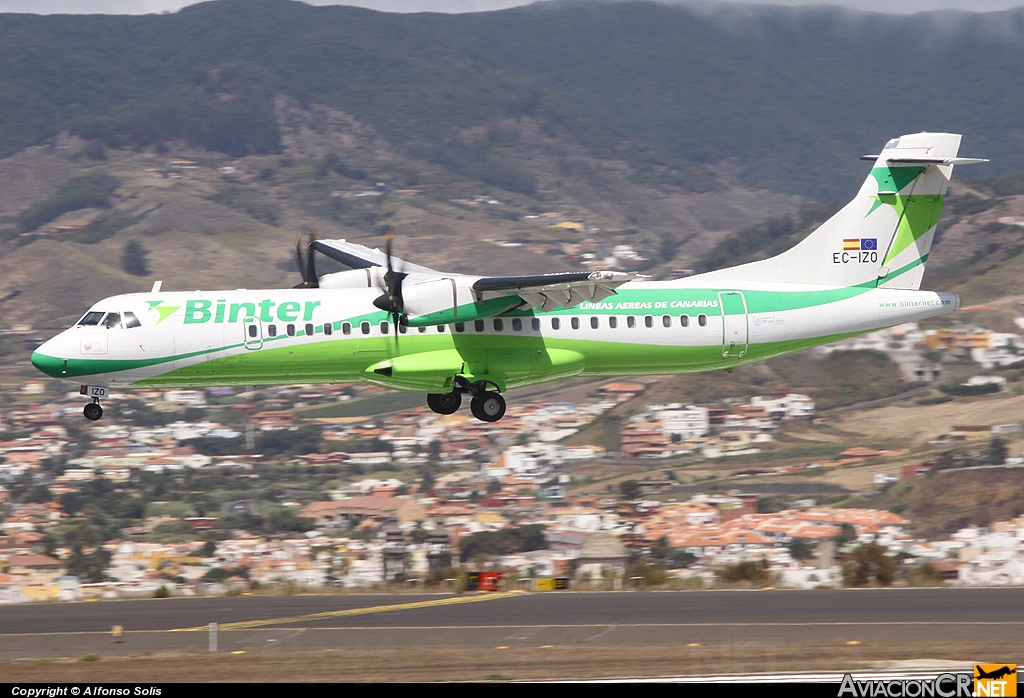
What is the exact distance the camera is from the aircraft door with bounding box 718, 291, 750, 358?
105 ft

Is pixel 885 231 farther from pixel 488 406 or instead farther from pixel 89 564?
pixel 89 564

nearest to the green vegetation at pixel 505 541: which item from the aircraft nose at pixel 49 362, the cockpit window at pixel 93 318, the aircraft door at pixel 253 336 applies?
the aircraft door at pixel 253 336

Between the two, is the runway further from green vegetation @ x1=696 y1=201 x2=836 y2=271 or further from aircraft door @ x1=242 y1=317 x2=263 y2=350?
green vegetation @ x1=696 y1=201 x2=836 y2=271

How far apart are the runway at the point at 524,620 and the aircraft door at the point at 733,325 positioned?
7112 millimetres

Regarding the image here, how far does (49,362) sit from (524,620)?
13.5 m

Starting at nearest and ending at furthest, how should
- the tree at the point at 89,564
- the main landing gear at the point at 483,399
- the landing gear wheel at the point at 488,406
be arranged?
the main landing gear at the point at 483,399, the landing gear wheel at the point at 488,406, the tree at the point at 89,564

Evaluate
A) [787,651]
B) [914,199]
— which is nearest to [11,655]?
[787,651]

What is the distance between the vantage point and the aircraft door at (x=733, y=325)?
105 ft

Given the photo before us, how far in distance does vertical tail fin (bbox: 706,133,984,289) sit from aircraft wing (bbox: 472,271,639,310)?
17.5 ft

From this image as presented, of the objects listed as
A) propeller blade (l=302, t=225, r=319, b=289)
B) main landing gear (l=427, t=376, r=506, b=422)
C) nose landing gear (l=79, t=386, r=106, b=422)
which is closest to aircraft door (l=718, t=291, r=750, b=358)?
main landing gear (l=427, t=376, r=506, b=422)

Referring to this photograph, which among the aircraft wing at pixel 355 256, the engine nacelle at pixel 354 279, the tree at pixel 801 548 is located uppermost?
the aircraft wing at pixel 355 256

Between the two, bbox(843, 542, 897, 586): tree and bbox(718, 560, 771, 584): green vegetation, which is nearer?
bbox(843, 542, 897, 586): tree

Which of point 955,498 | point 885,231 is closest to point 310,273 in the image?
point 885,231

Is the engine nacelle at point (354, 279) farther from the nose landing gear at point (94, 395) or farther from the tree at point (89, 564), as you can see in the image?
the tree at point (89, 564)
